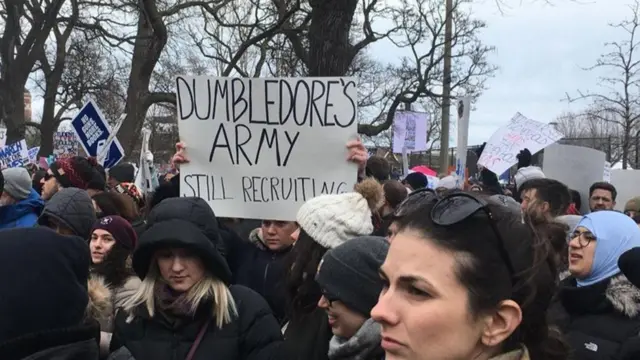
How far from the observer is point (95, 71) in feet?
80.1

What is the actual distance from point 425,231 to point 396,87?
18570 millimetres

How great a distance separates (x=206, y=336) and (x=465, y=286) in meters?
1.49

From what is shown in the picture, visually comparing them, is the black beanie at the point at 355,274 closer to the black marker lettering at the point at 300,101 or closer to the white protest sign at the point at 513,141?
the black marker lettering at the point at 300,101

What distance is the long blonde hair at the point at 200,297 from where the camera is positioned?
2768mm

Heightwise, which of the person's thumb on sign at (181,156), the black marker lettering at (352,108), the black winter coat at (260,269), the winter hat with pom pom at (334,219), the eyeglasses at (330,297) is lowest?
the black winter coat at (260,269)

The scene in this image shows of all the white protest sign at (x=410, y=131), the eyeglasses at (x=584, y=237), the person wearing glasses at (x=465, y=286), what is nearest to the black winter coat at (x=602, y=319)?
the eyeglasses at (x=584, y=237)

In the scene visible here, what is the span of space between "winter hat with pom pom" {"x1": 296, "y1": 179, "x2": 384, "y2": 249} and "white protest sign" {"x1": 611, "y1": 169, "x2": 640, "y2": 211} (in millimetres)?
9148

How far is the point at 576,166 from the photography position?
827 centimetres

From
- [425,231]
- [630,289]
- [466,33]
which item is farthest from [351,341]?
[466,33]

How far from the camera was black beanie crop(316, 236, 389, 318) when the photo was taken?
2.45m

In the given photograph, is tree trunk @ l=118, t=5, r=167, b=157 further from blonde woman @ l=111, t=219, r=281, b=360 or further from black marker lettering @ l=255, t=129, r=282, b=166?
blonde woman @ l=111, t=219, r=281, b=360

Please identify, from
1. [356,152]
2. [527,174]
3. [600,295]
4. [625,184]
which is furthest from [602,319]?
[625,184]

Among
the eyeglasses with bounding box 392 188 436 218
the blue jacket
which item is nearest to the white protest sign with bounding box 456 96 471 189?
the blue jacket

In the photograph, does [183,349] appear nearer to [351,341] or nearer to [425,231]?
[351,341]
